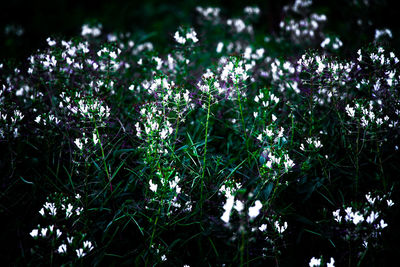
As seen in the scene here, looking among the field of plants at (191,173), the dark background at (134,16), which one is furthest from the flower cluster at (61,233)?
the dark background at (134,16)

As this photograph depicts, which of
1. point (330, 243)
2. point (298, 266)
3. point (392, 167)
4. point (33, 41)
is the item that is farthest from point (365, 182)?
point (33, 41)

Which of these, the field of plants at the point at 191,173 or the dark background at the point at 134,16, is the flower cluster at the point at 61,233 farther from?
the dark background at the point at 134,16

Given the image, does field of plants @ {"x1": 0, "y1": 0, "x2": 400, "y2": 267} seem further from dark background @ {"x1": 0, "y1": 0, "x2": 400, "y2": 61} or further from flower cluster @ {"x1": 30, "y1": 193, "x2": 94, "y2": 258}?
dark background @ {"x1": 0, "y1": 0, "x2": 400, "y2": 61}

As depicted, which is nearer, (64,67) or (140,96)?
(64,67)

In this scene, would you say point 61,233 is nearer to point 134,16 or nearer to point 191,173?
point 191,173

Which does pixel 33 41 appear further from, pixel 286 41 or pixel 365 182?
pixel 365 182

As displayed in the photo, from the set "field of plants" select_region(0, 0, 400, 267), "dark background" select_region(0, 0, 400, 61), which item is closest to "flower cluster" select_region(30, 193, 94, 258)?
"field of plants" select_region(0, 0, 400, 267)
